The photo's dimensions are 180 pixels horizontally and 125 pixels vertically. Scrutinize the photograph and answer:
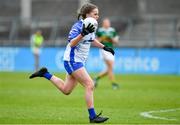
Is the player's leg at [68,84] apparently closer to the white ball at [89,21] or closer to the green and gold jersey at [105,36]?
the white ball at [89,21]

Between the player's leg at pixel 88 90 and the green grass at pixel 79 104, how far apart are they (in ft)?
0.68

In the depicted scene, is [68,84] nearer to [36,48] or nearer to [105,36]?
[105,36]

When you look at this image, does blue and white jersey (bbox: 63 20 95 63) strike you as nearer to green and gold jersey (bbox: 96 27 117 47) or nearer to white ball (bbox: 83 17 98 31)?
white ball (bbox: 83 17 98 31)

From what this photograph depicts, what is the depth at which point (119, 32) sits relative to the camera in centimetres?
4638

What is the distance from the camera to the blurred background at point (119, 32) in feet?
124

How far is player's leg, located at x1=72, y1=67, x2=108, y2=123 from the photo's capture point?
13516mm

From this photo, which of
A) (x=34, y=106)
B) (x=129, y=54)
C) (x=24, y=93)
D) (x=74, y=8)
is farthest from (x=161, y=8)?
(x=34, y=106)

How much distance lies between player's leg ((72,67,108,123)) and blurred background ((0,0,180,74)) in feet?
78.4

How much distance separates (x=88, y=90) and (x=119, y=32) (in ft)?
108

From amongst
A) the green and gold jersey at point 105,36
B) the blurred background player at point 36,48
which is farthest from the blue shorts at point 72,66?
the blurred background player at point 36,48

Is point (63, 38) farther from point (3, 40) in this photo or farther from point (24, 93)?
point (24, 93)

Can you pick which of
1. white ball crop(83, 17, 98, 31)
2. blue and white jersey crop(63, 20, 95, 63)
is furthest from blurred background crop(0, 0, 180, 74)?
white ball crop(83, 17, 98, 31)

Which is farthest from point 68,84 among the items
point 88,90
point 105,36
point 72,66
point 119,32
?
point 119,32

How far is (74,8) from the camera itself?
53.4m
